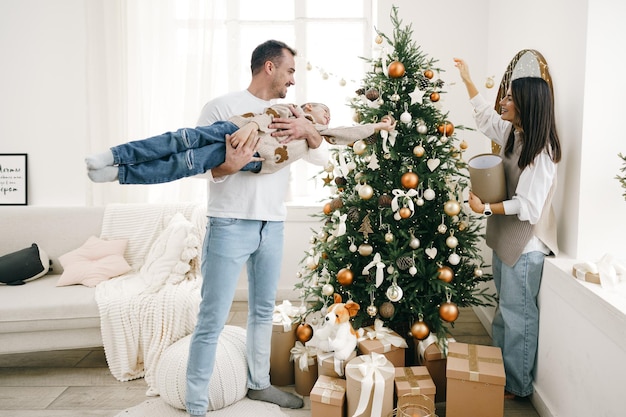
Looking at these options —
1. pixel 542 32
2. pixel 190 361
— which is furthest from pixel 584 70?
pixel 190 361

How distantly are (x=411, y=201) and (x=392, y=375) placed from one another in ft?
2.51

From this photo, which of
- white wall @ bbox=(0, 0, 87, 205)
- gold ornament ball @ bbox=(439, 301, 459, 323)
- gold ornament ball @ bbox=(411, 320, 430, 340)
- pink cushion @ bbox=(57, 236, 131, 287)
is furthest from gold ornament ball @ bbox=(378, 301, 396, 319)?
white wall @ bbox=(0, 0, 87, 205)

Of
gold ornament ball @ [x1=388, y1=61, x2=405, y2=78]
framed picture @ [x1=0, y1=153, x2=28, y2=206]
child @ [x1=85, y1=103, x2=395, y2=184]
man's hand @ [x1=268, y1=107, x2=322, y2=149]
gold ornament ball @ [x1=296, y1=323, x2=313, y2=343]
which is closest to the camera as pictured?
child @ [x1=85, y1=103, x2=395, y2=184]

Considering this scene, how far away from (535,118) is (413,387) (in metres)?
1.26

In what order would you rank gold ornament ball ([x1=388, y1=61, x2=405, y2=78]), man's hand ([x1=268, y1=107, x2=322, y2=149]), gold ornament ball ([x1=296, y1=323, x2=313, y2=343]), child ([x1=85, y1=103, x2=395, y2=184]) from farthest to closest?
gold ornament ball ([x1=296, y1=323, x2=313, y2=343]), gold ornament ball ([x1=388, y1=61, x2=405, y2=78]), man's hand ([x1=268, y1=107, x2=322, y2=149]), child ([x1=85, y1=103, x2=395, y2=184])

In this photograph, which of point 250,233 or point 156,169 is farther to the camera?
point 250,233

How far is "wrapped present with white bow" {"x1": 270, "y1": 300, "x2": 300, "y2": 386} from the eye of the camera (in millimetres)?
2533

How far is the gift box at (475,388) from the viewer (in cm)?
202

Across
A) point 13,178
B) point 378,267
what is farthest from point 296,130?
point 13,178

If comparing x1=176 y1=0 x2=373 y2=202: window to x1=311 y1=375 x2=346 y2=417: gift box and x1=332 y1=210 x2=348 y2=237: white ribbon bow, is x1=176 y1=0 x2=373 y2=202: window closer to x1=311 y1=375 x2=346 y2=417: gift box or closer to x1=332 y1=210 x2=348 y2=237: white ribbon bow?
x1=332 y1=210 x2=348 y2=237: white ribbon bow

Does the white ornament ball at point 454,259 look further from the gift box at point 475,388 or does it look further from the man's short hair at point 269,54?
the man's short hair at point 269,54

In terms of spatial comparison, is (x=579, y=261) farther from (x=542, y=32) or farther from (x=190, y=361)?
(x=190, y=361)

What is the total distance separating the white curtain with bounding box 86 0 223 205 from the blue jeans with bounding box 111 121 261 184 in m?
1.92

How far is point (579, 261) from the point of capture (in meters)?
2.14
